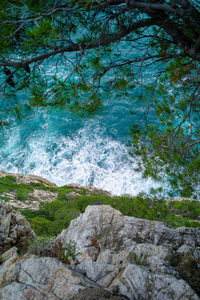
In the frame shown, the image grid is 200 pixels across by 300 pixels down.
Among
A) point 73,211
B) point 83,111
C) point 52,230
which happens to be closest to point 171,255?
point 83,111

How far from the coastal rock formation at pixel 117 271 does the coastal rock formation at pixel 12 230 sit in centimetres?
259

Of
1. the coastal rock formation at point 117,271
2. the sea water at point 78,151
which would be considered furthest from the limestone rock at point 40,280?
the sea water at point 78,151

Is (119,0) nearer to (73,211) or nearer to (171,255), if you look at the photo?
(171,255)

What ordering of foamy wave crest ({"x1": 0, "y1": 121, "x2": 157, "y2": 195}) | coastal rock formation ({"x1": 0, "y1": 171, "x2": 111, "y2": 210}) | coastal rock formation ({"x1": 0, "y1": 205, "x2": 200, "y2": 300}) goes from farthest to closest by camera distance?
foamy wave crest ({"x1": 0, "y1": 121, "x2": 157, "y2": 195}), coastal rock formation ({"x1": 0, "y1": 171, "x2": 111, "y2": 210}), coastal rock formation ({"x1": 0, "y1": 205, "x2": 200, "y2": 300})

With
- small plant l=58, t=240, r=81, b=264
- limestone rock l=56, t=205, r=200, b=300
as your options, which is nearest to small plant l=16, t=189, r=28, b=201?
limestone rock l=56, t=205, r=200, b=300

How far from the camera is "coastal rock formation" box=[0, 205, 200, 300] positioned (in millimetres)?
2648

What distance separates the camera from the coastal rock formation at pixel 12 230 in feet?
19.2

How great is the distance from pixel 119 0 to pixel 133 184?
46.2 ft

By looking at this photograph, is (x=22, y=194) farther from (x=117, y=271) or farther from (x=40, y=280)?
(x=117, y=271)

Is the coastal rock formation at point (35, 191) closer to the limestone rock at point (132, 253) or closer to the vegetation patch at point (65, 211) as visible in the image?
the vegetation patch at point (65, 211)

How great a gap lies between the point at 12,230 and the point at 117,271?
4.45m

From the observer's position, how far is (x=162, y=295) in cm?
256

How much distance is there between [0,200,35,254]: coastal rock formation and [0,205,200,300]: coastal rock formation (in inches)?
102

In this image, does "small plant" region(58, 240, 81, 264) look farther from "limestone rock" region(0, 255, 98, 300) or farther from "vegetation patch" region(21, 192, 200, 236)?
"vegetation patch" region(21, 192, 200, 236)
